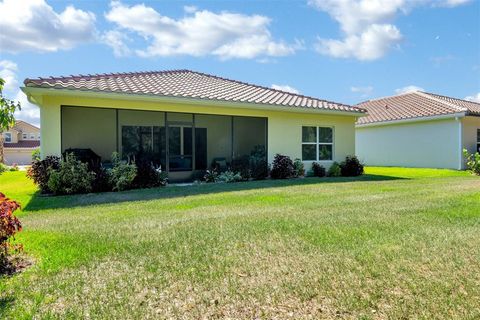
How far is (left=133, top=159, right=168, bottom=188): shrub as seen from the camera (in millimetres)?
12648

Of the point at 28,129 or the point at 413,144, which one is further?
the point at 28,129

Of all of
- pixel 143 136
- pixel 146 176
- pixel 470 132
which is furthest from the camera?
pixel 470 132

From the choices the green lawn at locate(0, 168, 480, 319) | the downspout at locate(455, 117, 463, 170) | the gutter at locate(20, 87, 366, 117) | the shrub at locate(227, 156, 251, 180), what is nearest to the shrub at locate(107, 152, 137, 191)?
the gutter at locate(20, 87, 366, 117)

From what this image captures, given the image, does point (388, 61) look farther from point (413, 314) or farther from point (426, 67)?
point (413, 314)

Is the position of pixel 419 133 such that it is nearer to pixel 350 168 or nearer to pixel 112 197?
pixel 350 168

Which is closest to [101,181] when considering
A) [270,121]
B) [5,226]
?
[5,226]

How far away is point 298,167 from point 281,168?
3.50 ft

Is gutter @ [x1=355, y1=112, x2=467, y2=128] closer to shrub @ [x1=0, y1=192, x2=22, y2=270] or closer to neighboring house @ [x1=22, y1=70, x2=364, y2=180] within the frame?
neighboring house @ [x1=22, y1=70, x2=364, y2=180]

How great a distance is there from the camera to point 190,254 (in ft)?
15.6

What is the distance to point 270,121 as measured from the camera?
16328 millimetres

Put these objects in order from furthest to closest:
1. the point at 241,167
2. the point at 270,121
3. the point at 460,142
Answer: the point at 460,142
the point at 270,121
the point at 241,167

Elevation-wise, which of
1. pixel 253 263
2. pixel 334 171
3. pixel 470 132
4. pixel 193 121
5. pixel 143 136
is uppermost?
pixel 193 121

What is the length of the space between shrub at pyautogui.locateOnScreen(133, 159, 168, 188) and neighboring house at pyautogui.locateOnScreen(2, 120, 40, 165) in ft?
138

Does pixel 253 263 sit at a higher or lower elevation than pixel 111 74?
lower
